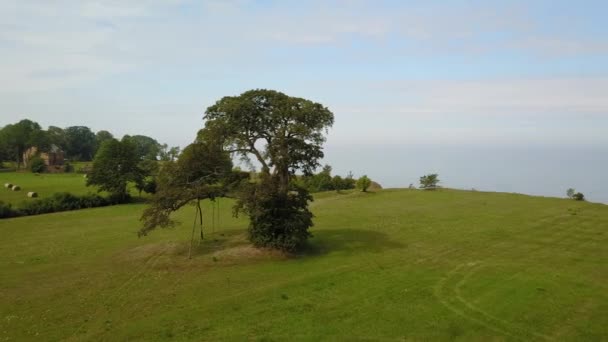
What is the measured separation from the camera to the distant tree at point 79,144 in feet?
463

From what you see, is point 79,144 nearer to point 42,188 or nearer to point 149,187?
point 42,188

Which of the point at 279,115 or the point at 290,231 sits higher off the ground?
the point at 279,115

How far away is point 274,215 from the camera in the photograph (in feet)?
90.9

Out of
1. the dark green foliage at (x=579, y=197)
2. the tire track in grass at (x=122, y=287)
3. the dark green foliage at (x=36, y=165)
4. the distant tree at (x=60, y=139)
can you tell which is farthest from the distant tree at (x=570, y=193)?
the distant tree at (x=60, y=139)

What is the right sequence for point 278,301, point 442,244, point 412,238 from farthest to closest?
1. point 412,238
2. point 442,244
3. point 278,301

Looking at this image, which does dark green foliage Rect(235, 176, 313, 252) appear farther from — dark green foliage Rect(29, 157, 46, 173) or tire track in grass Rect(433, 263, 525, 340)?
dark green foliage Rect(29, 157, 46, 173)

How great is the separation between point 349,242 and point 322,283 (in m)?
9.26

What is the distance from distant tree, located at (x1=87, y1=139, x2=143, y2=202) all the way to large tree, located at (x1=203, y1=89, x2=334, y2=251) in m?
32.2

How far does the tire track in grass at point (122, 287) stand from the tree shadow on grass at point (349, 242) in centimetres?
960

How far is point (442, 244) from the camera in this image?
1206 inches

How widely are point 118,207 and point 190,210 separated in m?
9.83

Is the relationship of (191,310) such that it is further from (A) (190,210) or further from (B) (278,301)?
(A) (190,210)

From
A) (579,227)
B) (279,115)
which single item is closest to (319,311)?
(279,115)

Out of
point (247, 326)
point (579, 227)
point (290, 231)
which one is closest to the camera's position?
point (247, 326)
